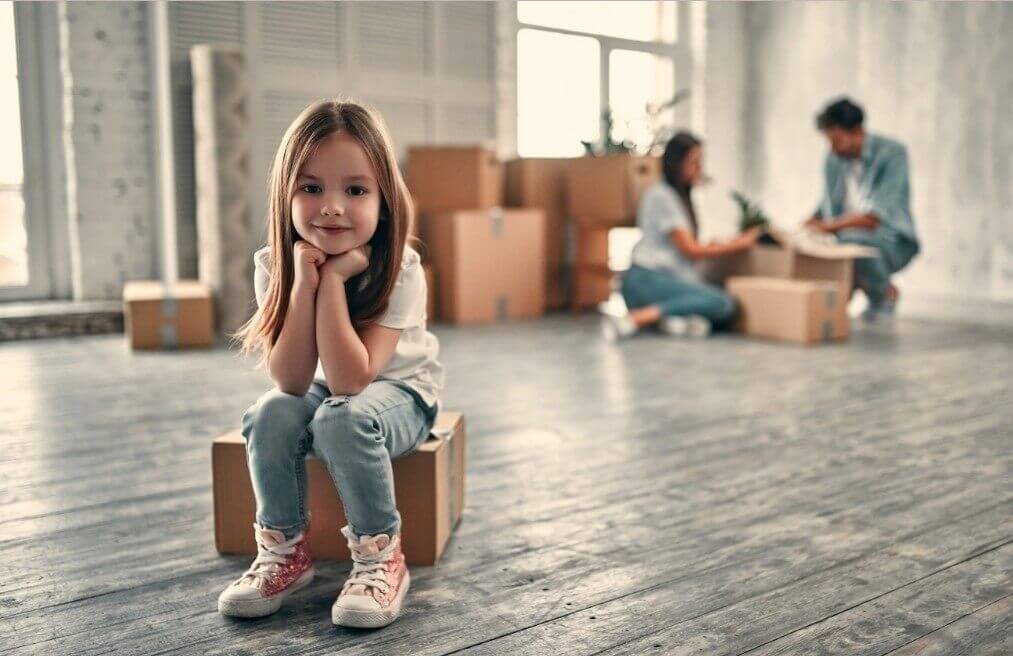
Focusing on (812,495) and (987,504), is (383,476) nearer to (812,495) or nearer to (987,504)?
(812,495)

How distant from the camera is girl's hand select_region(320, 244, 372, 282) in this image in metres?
1.44

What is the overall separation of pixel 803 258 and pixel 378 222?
3.29 meters

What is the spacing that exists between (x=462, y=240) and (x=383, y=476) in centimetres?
346

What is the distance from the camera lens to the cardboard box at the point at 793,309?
409cm

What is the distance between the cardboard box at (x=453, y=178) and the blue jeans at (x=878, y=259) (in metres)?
1.72

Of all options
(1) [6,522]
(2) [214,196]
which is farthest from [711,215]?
(1) [6,522]

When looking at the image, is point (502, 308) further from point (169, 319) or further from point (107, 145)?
point (107, 145)

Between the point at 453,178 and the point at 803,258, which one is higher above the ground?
the point at 453,178

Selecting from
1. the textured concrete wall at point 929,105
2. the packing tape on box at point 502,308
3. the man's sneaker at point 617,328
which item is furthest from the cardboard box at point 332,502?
the textured concrete wall at point 929,105

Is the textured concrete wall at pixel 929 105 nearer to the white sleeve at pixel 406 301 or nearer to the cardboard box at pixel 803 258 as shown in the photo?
the cardboard box at pixel 803 258

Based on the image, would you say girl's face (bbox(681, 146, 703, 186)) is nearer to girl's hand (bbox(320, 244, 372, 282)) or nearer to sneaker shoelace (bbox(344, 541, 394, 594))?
girl's hand (bbox(320, 244, 372, 282))

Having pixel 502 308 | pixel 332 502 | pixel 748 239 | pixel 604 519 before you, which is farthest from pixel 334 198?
pixel 502 308

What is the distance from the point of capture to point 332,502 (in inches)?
64.2

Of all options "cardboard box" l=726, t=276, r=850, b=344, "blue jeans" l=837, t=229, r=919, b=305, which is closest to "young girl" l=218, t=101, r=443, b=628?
"cardboard box" l=726, t=276, r=850, b=344
